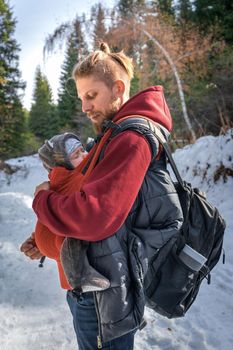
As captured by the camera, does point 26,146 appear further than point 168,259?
Yes

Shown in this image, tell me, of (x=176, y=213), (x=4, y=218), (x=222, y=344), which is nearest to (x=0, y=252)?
(x=4, y=218)

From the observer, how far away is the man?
3.29 feet

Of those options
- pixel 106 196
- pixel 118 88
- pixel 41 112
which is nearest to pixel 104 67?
pixel 118 88

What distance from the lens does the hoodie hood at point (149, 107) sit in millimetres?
1181

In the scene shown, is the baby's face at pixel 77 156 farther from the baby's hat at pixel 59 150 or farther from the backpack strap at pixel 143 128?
the backpack strap at pixel 143 128

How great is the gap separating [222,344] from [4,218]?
4.73 m

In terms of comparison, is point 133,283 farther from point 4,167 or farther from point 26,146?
point 26,146

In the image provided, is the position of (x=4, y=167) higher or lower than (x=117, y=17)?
lower

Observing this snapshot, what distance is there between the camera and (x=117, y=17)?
1302 centimetres

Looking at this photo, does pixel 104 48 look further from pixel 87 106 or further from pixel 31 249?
pixel 31 249

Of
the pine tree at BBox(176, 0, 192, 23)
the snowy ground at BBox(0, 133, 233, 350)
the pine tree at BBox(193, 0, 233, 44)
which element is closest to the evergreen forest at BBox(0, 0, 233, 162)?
the pine tree at BBox(193, 0, 233, 44)

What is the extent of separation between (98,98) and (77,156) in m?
0.47

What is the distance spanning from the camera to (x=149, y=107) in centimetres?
122

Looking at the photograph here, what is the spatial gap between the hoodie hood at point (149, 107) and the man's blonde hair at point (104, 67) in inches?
4.0
